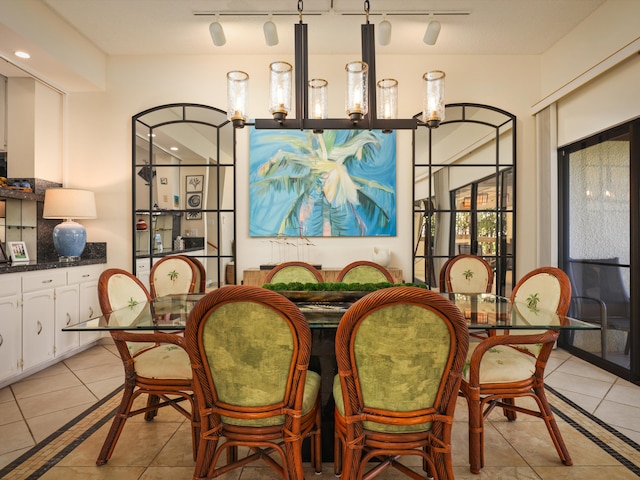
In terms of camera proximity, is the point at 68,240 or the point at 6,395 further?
the point at 68,240

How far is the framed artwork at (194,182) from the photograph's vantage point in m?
4.31

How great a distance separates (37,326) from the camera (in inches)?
128

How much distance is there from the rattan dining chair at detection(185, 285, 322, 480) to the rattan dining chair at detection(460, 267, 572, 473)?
33.7 inches

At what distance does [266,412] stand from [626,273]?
325cm

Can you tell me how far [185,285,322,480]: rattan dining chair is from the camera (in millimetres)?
1379

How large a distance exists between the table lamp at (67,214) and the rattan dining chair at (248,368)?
307 centimetres

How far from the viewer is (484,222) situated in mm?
4348

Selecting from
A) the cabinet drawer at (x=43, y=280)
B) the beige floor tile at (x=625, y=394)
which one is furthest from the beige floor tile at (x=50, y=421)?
the beige floor tile at (x=625, y=394)

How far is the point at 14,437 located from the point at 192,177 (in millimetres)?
2775

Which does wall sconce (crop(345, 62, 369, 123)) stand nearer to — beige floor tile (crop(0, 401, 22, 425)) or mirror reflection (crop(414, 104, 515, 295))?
mirror reflection (crop(414, 104, 515, 295))

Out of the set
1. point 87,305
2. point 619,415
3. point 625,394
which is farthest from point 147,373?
point 625,394

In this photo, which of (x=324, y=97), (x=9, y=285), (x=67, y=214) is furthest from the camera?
(x=67, y=214)

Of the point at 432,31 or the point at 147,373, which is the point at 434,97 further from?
the point at 147,373

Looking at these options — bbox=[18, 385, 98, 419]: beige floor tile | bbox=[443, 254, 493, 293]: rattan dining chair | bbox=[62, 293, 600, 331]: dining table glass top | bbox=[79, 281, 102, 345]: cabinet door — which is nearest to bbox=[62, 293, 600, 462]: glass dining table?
bbox=[62, 293, 600, 331]: dining table glass top
